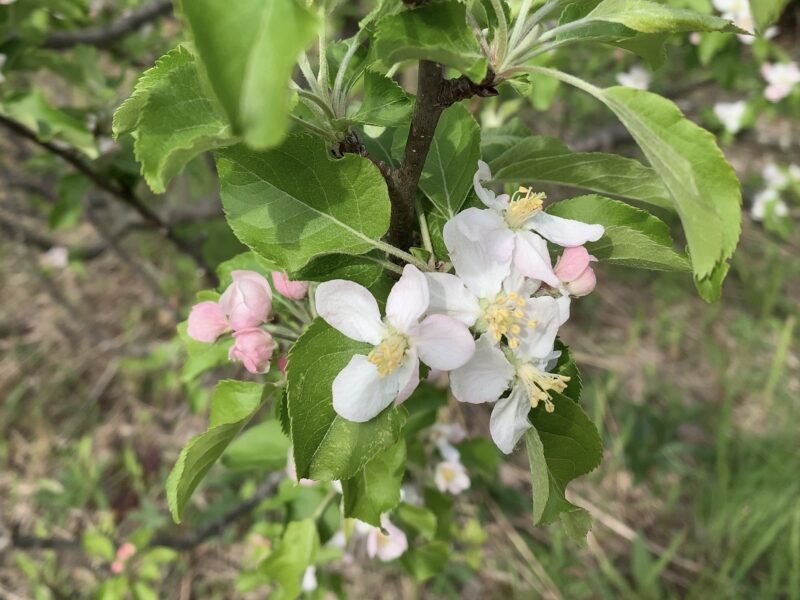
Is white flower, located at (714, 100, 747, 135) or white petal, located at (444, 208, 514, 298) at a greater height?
white petal, located at (444, 208, 514, 298)

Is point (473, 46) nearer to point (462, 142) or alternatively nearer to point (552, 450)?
point (462, 142)

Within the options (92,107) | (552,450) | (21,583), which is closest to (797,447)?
(552,450)

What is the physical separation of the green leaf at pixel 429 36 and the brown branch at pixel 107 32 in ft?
4.92

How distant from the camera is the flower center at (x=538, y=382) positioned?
2.22 feet

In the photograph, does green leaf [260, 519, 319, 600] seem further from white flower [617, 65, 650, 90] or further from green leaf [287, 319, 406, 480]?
white flower [617, 65, 650, 90]

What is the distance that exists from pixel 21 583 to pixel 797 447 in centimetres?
342

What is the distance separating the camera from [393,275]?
774 mm

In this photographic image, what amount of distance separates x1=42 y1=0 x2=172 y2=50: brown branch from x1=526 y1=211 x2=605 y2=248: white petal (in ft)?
4.91

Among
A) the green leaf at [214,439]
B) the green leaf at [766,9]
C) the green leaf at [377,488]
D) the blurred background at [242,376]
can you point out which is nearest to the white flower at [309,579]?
the blurred background at [242,376]

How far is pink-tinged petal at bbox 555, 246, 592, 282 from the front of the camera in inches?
26.9

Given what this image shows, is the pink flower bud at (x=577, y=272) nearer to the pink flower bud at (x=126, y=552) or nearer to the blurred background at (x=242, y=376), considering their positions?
the blurred background at (x=242, y=376)

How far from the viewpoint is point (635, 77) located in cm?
296

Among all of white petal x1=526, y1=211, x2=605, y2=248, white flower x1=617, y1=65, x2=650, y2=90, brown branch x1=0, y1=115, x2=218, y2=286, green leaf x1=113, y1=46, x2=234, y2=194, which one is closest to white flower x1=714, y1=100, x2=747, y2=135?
white flower x1=617, y1=65, x2=650, y2=90

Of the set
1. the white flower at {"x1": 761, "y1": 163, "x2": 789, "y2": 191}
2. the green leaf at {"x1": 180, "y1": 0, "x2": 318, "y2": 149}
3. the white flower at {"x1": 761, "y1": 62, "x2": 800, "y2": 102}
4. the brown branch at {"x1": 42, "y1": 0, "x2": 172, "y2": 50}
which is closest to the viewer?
the green leaf at {"x1": 180, "y1": 0, "x2": 318, "y2": 149}
